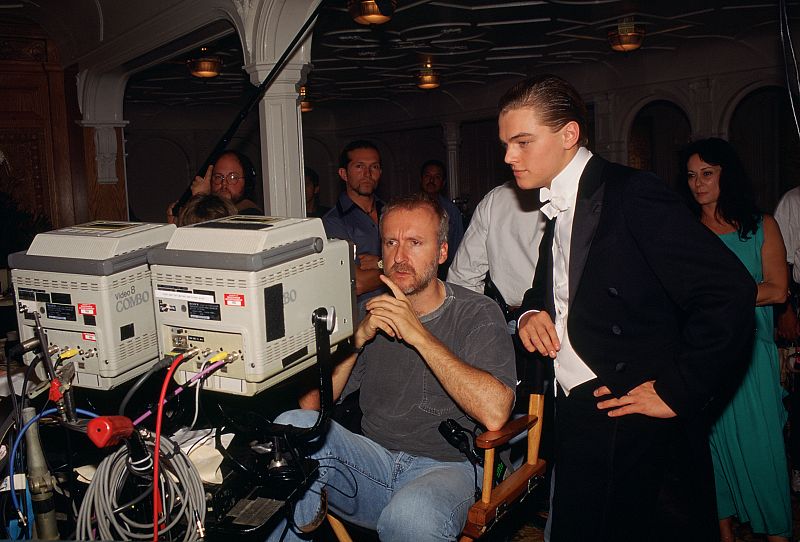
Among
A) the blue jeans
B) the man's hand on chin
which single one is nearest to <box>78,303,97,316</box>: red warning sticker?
the blue jeans

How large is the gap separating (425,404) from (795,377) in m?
2.15

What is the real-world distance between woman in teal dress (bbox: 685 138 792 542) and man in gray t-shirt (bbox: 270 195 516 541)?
1.20 metres

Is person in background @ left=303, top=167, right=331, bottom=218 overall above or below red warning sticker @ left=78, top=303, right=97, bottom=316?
above

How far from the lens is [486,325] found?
214 cm

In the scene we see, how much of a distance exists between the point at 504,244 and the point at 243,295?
1901 millimetres

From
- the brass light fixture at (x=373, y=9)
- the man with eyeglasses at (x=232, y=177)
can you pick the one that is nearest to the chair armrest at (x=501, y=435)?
the man with eyeglasses at (x=232, y=177)

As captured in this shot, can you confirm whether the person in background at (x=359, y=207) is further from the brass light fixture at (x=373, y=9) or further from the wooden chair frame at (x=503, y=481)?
the wooden chair frame at (x=503, y=481)

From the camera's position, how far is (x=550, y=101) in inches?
68.0

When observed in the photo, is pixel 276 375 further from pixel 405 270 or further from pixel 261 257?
pixel 405 270

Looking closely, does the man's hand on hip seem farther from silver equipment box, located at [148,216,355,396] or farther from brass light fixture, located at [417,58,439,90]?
brass light fixture, located at [417,58,439,90]

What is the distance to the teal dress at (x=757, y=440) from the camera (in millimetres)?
2633

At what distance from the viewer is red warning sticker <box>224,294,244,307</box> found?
1.38m

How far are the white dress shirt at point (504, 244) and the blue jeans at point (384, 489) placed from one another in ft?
3.88

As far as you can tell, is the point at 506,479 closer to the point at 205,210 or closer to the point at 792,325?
the point at 205,210
